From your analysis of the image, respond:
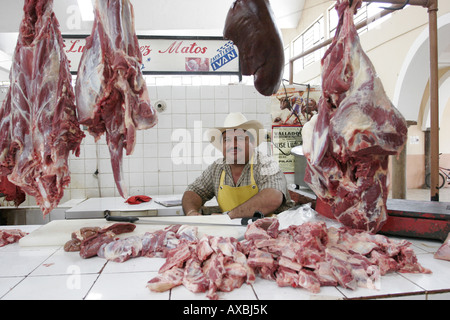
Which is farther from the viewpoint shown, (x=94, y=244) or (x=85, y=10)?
(x=85, y=10)

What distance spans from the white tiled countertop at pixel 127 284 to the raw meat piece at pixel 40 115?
0.40 meters

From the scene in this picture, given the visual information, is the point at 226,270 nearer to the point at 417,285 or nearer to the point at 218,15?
the point at 417,285

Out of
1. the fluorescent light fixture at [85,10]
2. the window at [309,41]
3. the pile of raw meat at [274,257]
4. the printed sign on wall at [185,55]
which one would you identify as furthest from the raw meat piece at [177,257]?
the window at [309,41]

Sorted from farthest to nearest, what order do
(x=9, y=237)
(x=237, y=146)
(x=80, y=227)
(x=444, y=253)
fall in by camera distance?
(x=237, y=146) → (x=80, y=227) → (x=9, y=237) → (x=444, y=253)

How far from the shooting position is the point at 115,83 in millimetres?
1582

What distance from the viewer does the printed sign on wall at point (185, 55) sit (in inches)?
159

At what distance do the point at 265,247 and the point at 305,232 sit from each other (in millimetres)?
232

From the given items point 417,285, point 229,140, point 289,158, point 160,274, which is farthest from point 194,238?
point 289,158

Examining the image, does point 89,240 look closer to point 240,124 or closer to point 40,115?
point 40,115

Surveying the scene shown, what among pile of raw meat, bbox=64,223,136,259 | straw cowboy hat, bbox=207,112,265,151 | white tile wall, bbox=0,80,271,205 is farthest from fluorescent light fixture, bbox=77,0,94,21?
pile of raw meat, bbox=64,223,136,259

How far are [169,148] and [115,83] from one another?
10.2 ft

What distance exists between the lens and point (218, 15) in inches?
221

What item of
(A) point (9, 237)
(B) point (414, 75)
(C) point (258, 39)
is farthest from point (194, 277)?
(B) point (414, 75)

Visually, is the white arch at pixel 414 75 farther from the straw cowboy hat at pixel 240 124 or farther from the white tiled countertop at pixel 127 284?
the white tiled countertop at pixel 127 284
